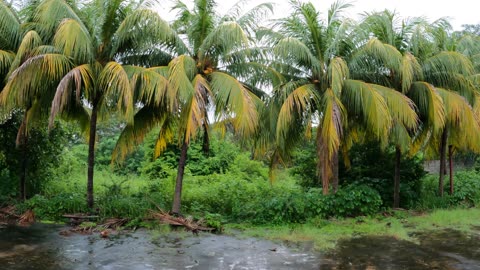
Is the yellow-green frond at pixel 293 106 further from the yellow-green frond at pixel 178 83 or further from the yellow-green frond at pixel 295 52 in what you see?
the yellow-green frond at pixel 178 83

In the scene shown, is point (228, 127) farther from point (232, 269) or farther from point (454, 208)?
point (454, 208)

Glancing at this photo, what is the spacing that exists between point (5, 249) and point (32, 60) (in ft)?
12.6

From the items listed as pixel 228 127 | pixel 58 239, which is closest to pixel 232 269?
pixel 58 239

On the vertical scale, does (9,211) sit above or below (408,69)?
below

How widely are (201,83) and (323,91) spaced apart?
10.5 ft

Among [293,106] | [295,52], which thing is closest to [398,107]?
[293,106]

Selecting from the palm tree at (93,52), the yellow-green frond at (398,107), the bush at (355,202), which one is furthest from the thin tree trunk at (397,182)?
the palm tree at (93,52)

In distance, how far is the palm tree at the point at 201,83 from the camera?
10414 millimetres

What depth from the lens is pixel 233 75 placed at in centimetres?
1208

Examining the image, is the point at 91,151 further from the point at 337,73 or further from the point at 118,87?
the point at 337,73

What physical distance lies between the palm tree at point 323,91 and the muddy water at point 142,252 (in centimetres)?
302

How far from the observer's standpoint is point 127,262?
7.91 metres

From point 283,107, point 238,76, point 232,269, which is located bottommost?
point 232,269

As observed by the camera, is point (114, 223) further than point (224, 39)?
Yes
